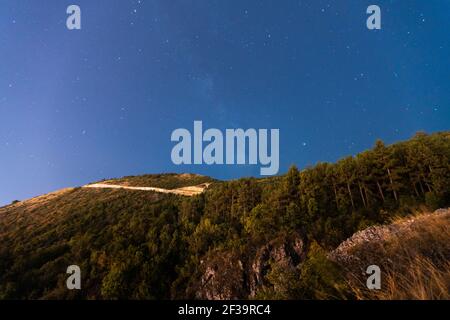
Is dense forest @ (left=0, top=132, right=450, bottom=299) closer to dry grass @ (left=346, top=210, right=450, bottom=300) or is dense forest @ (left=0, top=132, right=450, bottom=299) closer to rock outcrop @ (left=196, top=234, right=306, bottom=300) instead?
rock outcrop @ (left=196, top=234, right=306, bottom=300)

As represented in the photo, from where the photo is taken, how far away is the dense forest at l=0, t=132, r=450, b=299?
38.2 meters

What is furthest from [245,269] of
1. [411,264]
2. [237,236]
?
[411,264]

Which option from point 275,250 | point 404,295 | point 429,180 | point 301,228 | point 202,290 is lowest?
point 202,290

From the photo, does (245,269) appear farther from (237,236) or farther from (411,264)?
(411,264)

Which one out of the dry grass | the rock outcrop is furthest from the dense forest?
the dry grass

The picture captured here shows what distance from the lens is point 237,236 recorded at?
4644cm

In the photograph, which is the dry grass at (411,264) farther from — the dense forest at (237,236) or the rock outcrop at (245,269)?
the rock outcrop at (245,269)

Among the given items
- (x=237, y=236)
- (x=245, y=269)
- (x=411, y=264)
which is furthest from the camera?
(x=237, y=236)

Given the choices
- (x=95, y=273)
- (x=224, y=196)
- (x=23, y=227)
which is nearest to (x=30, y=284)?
(x=95, y=273)

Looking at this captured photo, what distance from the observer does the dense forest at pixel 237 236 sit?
125ft
